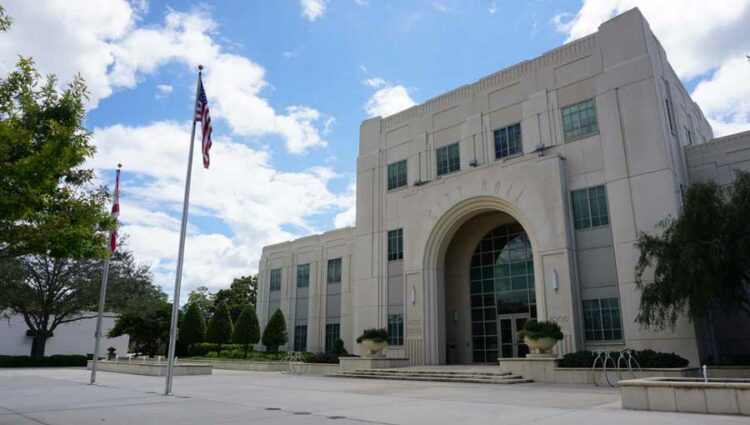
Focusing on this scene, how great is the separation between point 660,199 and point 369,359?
14276 mm

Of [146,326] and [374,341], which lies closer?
[374,341]

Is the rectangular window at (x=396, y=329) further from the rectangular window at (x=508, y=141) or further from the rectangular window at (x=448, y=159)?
the rectangular window at (x=508, y=141)

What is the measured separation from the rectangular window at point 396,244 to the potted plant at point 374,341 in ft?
16.2

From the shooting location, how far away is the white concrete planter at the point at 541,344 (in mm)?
19312

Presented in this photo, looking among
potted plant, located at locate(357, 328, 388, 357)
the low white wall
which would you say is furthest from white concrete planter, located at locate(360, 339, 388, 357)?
the low white wall

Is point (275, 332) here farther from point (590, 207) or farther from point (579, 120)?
point (579, 120)

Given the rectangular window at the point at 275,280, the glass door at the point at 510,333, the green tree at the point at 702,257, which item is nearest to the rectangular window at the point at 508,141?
the glass door at the point at 510,333

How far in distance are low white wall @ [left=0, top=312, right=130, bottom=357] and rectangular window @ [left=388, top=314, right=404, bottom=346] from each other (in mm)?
29618

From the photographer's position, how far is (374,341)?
25.0m

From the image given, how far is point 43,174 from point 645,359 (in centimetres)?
1798

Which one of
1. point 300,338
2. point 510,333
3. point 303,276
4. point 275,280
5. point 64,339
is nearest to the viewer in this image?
point 510,333

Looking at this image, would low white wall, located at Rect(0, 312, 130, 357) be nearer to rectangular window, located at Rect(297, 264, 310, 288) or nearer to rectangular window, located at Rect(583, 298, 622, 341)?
rectangular window, located at Rect(297, 264, 310, 288)

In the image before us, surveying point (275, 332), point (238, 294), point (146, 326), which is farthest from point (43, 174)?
point (238, 294)

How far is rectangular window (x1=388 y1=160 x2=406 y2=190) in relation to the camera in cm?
3041
